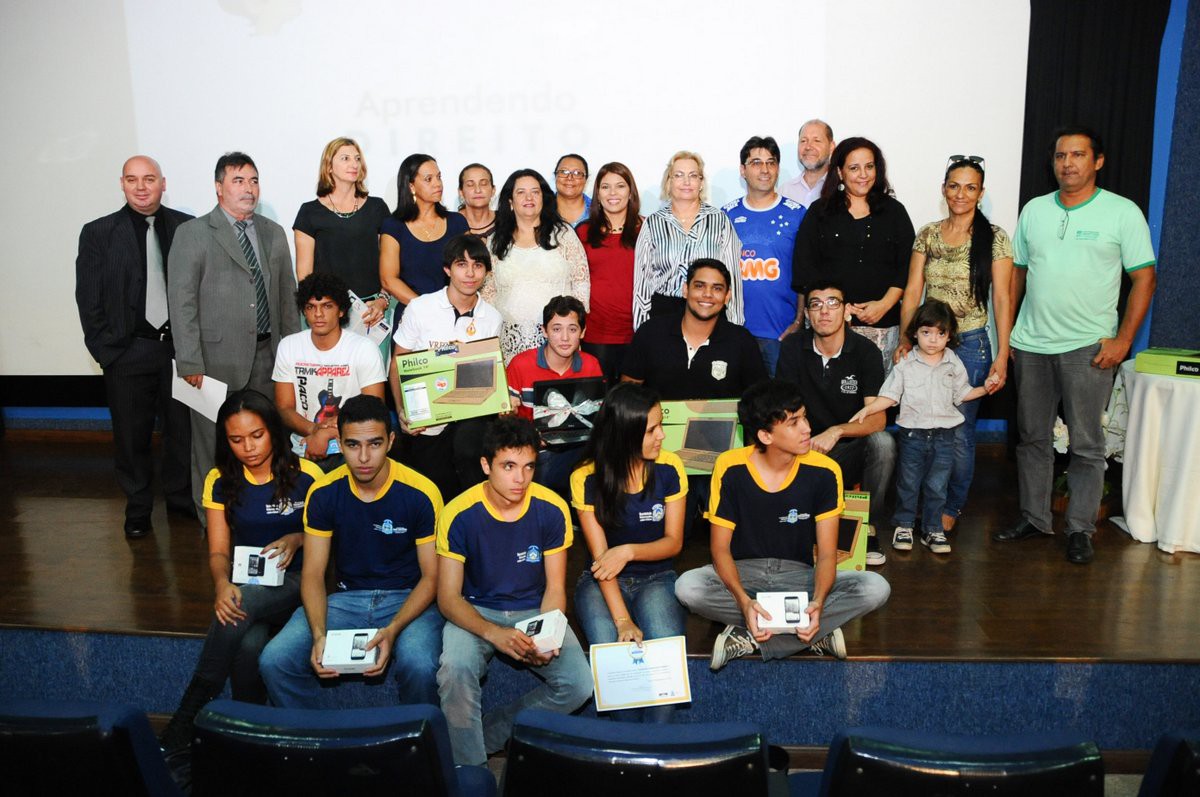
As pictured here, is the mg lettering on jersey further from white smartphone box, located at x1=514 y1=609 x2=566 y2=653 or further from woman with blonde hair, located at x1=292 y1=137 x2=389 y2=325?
white smartphone box, located at x1=514 y1=609 x2=566 y2=653

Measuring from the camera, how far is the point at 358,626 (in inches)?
121

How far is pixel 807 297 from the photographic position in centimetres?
407

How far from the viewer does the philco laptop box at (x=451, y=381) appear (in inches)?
155

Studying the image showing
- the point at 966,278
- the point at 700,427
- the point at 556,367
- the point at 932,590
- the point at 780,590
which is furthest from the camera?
the point at 966,278

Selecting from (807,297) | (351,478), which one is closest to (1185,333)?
(807,297)

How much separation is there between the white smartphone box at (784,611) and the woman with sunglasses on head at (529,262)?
1.79m

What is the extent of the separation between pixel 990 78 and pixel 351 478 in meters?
4.20

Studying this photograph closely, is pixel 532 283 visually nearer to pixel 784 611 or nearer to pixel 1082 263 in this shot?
pixel 784 611

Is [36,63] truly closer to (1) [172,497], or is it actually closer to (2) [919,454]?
(1) [172,497]

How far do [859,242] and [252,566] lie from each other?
2.85m

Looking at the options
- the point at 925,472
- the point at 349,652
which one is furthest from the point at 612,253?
the point at 349,652

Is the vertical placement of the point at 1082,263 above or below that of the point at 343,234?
below

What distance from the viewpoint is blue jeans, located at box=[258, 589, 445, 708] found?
9.61 feet

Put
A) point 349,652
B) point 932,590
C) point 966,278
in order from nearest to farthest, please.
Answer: point 349,652 < point 932,590 < point 966,278
